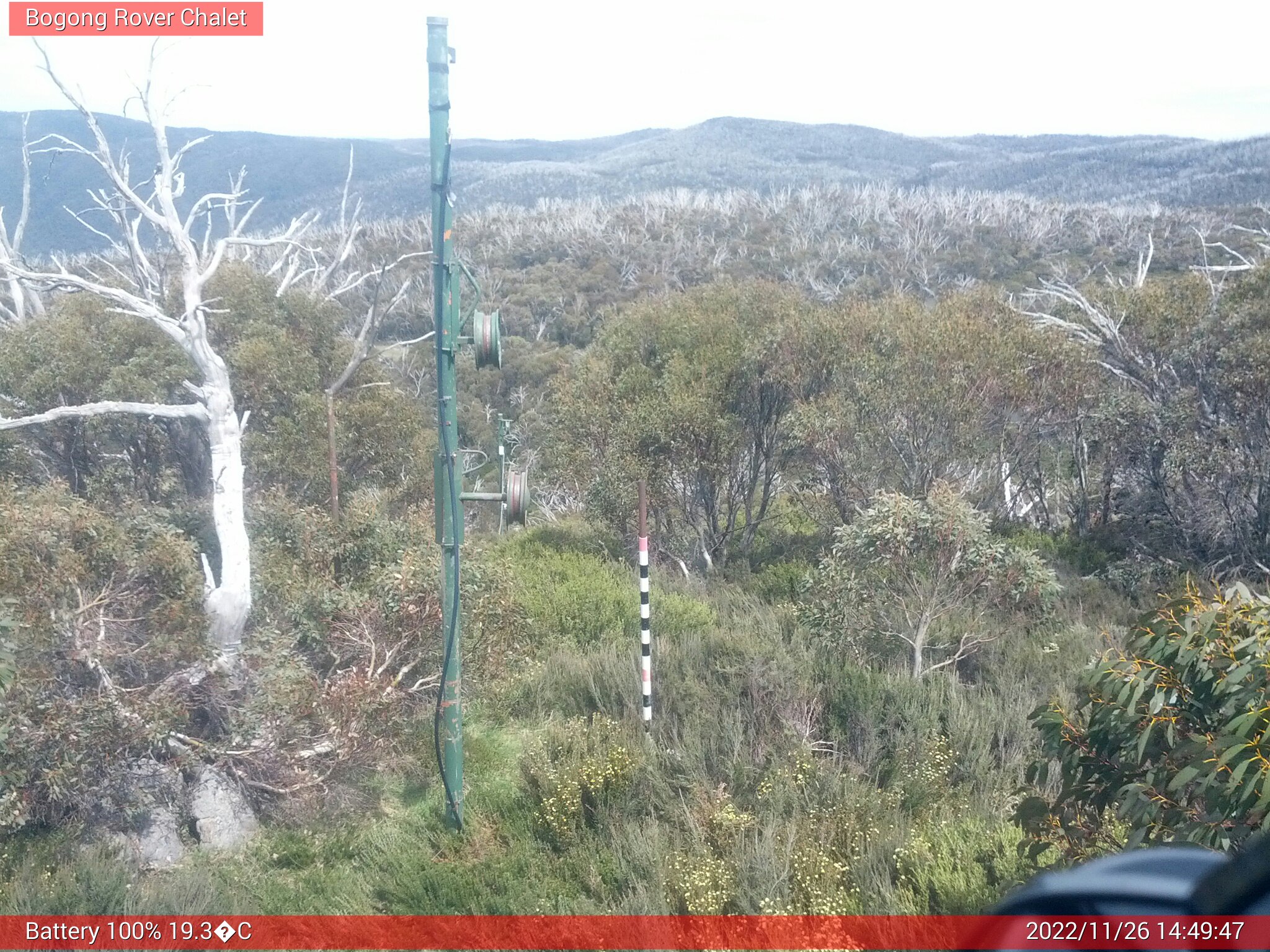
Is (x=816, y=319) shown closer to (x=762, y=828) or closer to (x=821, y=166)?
(x=762, y=828)

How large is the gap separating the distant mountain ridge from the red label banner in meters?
7.93

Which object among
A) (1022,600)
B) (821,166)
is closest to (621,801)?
(1022,600)

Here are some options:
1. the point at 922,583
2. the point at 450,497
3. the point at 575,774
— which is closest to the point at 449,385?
the point at 450,497

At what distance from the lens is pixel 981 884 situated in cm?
412

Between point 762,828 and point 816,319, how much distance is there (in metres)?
9.15

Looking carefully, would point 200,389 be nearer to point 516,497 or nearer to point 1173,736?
point 516,497

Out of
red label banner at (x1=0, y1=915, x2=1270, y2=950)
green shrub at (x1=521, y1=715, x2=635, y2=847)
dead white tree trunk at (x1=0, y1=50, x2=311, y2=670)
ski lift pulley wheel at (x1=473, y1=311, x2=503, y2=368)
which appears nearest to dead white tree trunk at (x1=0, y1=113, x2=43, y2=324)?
dead white tree trunk at (x1=0, y1=50, x2=311, y2=670)

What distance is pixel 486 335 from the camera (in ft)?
16.9

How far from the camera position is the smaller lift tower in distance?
5098 mm

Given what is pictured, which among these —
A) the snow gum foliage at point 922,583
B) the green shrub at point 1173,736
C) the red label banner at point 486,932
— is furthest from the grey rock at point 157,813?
the snow gum foliage at point 922,583

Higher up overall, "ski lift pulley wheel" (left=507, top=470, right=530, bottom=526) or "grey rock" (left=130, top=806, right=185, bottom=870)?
"ski lift pulley wheel" (left=507, top=470, right=530, bottom=526)

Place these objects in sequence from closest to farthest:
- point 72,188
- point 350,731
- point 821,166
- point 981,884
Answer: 1. point 981,884
2. point 350,731
3. point 72,188
4. point 821,166

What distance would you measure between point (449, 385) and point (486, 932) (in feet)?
8.86

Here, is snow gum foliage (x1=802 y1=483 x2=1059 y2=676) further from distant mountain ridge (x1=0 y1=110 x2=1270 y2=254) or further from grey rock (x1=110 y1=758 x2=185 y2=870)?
distant mountain ridge (x1=0 y1=110 x2=1270 y2=254)
